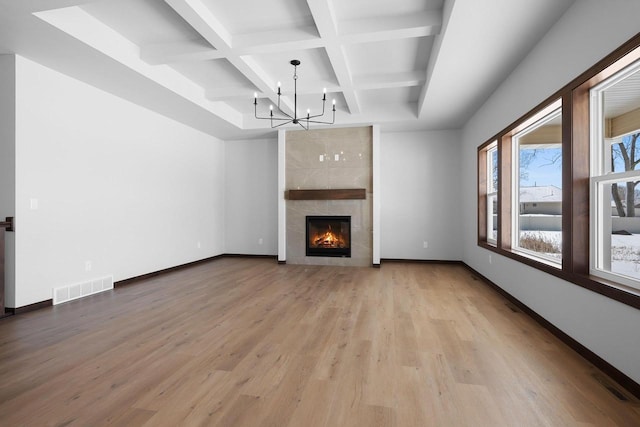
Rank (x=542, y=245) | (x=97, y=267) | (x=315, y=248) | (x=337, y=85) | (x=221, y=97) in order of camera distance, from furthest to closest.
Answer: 1. (x=315, y=248)
2. (x=221, y=97)
3. (x=337, y=85)
4. (x=97, y=267)
5. (x=542, y=245)

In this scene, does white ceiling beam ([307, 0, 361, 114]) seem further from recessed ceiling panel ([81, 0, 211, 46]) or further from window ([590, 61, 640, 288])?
window ([590, 61, 640, 288])

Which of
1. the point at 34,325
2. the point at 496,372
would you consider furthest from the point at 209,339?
the point at 496,372

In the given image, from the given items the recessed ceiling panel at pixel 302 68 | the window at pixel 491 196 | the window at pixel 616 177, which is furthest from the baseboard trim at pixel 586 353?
the recessed ceiling panel at pixel 302 68

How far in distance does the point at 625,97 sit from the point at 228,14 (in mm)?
3225

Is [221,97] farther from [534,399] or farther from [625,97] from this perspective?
[534,399]

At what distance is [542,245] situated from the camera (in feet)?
10.9

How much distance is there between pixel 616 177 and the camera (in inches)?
84.2

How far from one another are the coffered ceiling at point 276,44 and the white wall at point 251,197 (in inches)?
83.7

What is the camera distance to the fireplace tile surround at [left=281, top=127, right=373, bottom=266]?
6.06 meters

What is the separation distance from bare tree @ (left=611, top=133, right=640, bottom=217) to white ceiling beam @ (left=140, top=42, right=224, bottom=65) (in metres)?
3.65

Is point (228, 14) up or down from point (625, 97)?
up

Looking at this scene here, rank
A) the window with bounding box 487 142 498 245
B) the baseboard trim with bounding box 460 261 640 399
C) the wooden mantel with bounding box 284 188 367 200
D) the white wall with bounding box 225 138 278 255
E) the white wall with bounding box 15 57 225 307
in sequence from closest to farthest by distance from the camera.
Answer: the baseboard trim with bounding box 460 261 640 399 < the white wall with bounding box 15 57 225 307 < the window with bounding box 487 142 498 245 < the wooden mantel with bounding box 284 188 367 200 < the white wall with bounding box 225 138 278 255

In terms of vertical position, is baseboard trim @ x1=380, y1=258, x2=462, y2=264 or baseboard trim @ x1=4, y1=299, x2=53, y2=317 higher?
baseboard trim @ x1=380, y1=258, x2=462, y2=264

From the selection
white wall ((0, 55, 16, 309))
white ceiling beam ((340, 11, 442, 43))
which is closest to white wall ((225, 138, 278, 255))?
white ceiling beam ((340, 11, 442, 43))
